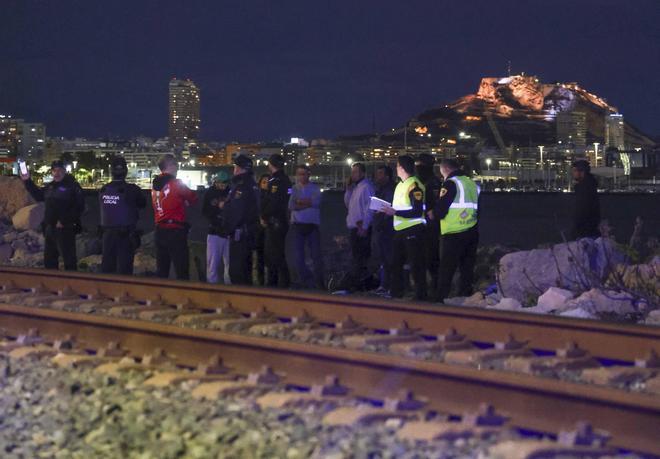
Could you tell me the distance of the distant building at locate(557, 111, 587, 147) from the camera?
167 metres

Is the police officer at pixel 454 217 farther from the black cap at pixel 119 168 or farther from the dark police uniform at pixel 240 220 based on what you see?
the black cap at pixel 119 168

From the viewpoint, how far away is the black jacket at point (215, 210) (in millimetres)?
13898

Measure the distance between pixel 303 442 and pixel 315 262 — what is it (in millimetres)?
9081

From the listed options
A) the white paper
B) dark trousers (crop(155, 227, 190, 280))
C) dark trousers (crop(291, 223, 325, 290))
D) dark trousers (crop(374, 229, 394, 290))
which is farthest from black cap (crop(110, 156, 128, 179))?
dark trousers (crop(374, 229, 394, 290))

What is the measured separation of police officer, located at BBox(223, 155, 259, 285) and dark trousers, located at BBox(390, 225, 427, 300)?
207 cm

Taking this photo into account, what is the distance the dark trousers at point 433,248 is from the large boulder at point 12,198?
53.5 feet

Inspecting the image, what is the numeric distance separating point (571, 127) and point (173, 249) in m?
166

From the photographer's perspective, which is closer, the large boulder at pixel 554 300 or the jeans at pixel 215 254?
the large boulder at pixel 554 300

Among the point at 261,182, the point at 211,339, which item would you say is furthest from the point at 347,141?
the point at 211,339

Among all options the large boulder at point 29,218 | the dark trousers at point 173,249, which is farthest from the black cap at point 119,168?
the large boulder at point 29,218

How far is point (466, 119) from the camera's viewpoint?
18112 cm

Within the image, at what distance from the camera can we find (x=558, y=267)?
1277 centimetres

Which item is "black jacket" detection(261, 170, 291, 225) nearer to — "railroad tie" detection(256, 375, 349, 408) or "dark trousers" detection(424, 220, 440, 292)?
"dark trousers" detection(424, 220, 440, 292)

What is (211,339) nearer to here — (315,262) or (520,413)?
(520,413)
